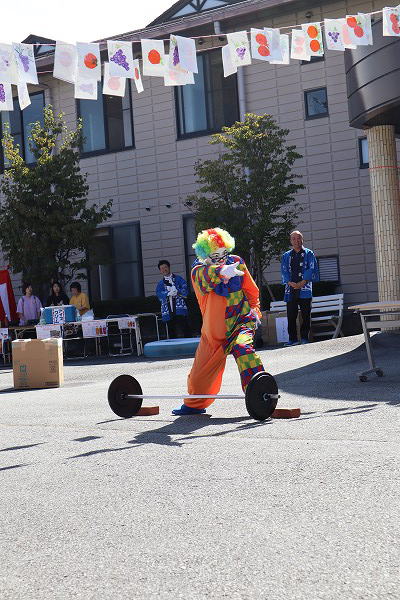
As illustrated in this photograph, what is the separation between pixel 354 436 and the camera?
22.2 ft

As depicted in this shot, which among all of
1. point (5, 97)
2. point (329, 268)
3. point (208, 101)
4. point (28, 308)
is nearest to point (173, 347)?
point (5, 97)

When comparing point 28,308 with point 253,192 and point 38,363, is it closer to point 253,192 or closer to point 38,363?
point 253,192

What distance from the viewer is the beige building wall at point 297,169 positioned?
21016 mm

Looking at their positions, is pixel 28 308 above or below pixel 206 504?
above

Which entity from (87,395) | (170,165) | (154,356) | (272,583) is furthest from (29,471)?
(170,165)

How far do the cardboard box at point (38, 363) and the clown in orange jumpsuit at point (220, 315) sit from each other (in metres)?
5.21

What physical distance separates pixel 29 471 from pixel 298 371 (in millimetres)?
6236

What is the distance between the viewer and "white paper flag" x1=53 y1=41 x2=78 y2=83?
41.3 feet

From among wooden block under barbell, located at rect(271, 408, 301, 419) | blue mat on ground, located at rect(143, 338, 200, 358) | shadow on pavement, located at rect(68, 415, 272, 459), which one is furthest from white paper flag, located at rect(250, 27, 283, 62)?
wooden block under barbell, located at rect(271, 408, 301, 419)

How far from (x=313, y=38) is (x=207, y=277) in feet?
20.9

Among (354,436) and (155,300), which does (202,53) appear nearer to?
(155,300)

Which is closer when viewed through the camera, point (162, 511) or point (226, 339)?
point (162, 511)

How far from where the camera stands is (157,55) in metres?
13.3

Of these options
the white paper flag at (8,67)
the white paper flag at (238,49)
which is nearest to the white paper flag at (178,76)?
the white paper flag at (238,49)
